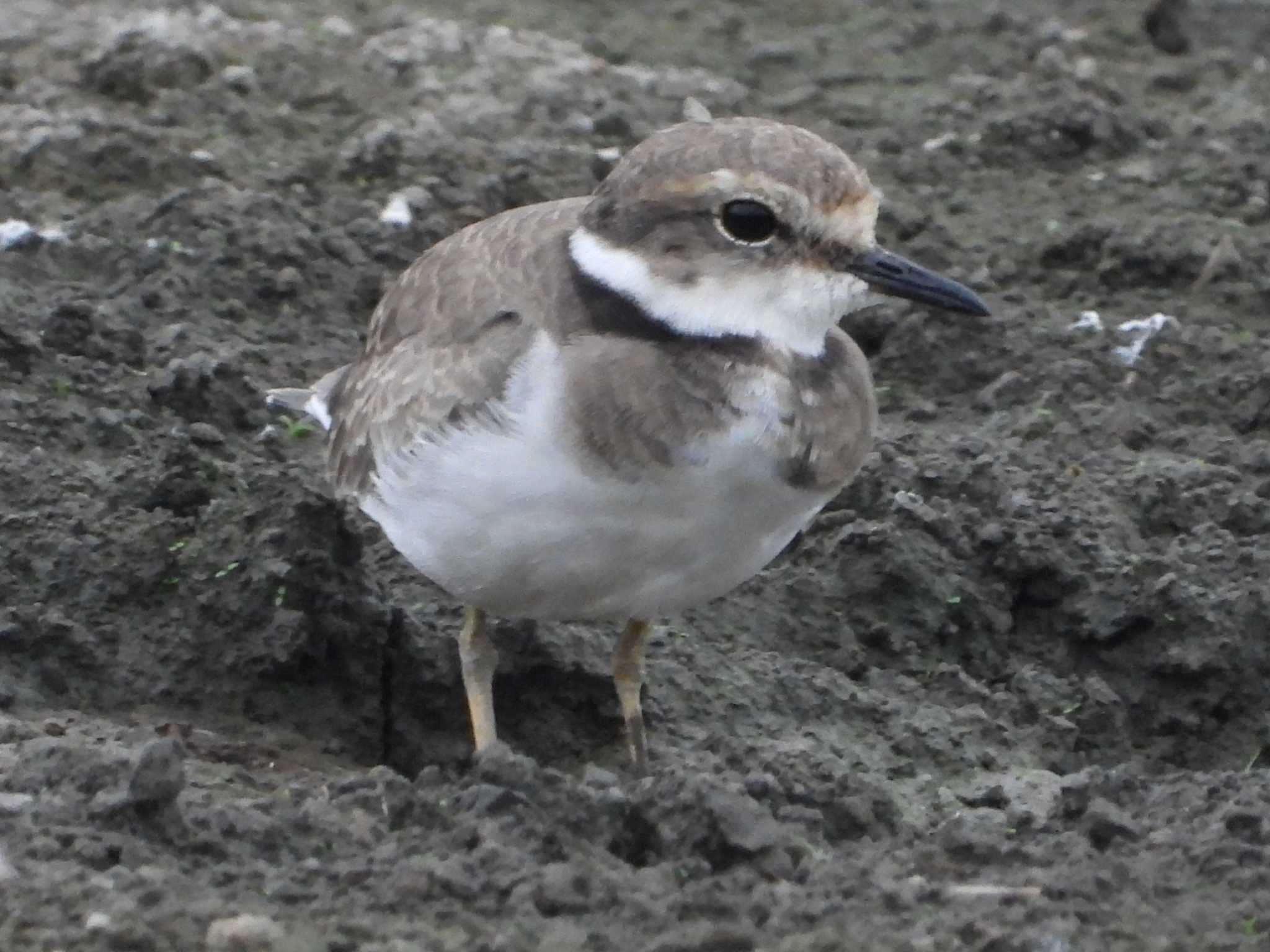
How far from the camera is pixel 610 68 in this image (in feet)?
33.1

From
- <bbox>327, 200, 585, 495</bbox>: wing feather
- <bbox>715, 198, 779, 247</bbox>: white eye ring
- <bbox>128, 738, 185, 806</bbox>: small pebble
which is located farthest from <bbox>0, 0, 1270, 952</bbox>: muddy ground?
<bbox>715, 198, 779, 247</bbox>: white eye ring

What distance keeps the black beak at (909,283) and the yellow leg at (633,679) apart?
114cm

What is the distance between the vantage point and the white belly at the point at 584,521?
5.14 meters

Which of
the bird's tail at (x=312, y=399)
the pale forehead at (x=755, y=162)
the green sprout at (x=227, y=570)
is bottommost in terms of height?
the green sprout at (x=227, y=570)

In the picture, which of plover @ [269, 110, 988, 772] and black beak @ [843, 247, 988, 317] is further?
black beak @ [843, 247, 988, 317]

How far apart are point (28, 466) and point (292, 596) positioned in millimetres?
1014

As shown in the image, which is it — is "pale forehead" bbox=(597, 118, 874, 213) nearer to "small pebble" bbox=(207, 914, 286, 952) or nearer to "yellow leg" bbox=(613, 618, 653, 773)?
"yellow leg" bbox=(613, 618, 653, 773)

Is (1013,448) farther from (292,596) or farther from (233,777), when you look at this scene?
(233,777)

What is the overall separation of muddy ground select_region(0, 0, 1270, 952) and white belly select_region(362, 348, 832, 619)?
1.66 feet

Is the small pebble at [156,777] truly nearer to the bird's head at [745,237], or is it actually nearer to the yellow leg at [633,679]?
the bird's head at [745,237]

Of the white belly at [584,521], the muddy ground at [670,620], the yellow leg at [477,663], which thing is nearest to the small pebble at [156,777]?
the muddy ground at [670,620]

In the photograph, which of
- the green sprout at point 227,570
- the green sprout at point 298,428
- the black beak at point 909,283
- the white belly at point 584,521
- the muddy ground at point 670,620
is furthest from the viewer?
the green sprout at point 298,428

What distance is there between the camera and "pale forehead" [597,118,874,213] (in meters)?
5.31

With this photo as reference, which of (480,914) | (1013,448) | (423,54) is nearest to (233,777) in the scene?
(480,914)
